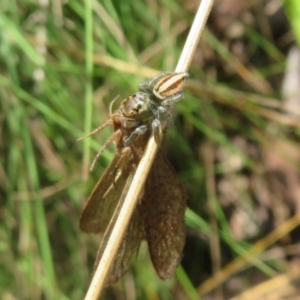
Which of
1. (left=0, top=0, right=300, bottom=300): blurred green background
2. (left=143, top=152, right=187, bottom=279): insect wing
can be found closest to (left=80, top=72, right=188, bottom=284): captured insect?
(left=143, top=152, right=187, bottom=279): insect wing

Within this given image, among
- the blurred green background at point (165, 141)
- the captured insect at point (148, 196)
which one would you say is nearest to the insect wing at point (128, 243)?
the captured insect at point (148, 196)

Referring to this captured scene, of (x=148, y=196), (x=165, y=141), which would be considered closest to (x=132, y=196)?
(x=148, y=196)

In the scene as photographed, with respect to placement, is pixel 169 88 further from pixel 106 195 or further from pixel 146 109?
pixel 106 195

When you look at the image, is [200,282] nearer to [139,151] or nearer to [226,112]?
[226,112]

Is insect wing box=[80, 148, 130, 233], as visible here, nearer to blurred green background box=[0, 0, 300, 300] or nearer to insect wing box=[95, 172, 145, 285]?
insect wing box=[95, 172, 145, 285]

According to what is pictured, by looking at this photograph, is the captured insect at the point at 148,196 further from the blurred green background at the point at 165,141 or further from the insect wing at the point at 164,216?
the blurred green background at the point at 165,141

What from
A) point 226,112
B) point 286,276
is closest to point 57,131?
point 226,112
